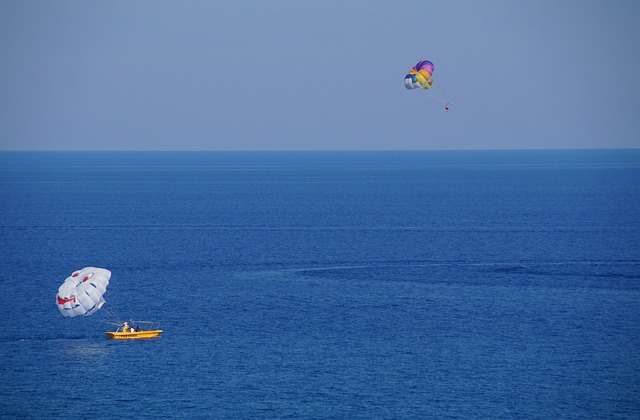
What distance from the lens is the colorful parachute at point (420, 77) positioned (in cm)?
9469

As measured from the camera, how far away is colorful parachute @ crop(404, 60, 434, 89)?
Result: 94688 millimetres

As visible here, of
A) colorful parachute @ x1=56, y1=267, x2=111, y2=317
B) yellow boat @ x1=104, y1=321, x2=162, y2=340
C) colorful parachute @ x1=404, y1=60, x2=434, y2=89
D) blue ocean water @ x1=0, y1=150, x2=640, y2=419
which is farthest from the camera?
colorful parachute @ x1=404, y1=60, x2=434, y2=89

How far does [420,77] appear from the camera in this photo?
94500 mm

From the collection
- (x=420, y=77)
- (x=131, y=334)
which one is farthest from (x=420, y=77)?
(x=131, y=334)

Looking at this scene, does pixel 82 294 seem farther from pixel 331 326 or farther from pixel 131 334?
pixel 331 326

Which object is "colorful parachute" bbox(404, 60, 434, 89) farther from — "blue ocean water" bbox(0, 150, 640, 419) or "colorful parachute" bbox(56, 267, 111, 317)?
"colorful parachute" bbox(56, 267, 111, 317)

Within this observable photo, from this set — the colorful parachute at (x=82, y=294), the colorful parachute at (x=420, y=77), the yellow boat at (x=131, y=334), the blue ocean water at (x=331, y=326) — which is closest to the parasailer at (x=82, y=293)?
the colorful parachute at (x=82, y=294)

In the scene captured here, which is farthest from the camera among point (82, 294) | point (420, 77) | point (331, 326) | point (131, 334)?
point (420, 77)

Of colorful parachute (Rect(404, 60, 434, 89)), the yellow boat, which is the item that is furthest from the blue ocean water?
colorful parachute (Rect(404, 60, 434, 89))

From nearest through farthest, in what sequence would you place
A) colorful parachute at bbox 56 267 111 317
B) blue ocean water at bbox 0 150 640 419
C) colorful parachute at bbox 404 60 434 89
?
1. blue ocean water at bbox 0 150 640 419
2. colorful parachute at bbox 56 267 111 317
3. colorful parachute at bbox 404 60 434 89

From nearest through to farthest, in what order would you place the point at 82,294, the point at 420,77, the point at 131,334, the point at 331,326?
the point at 82,294, the point at 131,334, the point at 331,326, the point at 420,77

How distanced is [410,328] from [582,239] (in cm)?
6669

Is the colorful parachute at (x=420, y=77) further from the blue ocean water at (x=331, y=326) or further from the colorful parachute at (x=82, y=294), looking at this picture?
the colorful parachute at (x=82, y=294)

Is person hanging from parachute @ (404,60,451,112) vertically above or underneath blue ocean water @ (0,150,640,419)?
above
